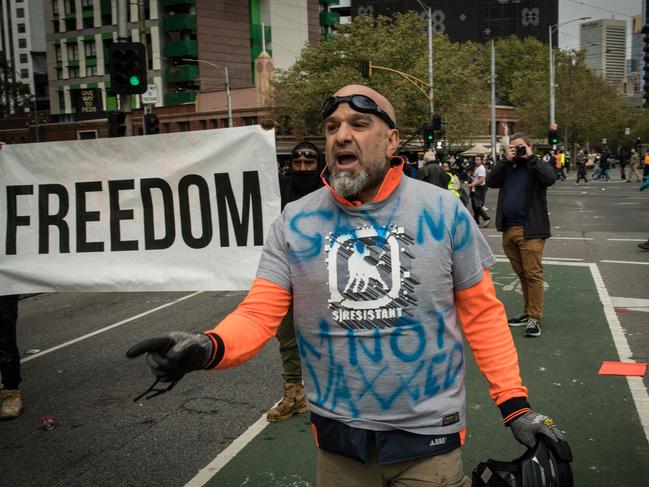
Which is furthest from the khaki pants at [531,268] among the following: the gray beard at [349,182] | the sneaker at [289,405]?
the gray beard at [349,182]

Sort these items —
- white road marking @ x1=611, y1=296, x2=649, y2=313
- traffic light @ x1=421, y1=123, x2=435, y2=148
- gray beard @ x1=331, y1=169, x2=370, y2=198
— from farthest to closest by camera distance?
1. traffic light @ x1=421, y1=123, x2=435, y2=148
2. white road marking @ x1=611, y1=296, x2=649, y2=313
3. gray beard @ x1=331, y1=169, x2=370, y2=198

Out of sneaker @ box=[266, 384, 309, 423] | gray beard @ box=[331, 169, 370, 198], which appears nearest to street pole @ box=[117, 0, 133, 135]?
sneaker @ box=[266, 384, 309, 423]

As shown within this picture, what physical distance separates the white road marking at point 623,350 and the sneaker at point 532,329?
0.74 metres

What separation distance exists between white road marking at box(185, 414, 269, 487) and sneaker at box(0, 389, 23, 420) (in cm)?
194

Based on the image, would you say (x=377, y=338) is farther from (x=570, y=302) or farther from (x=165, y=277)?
(x=570, y=302)

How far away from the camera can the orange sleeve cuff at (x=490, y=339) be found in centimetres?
237

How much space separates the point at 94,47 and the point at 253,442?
72488mm

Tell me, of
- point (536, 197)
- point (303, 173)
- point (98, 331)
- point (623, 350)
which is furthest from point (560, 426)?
point (98, 331)

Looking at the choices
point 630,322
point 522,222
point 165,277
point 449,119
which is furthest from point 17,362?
point 449,119

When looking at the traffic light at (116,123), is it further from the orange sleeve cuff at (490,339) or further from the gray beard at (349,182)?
the orange sleeve cuff at (490,339)

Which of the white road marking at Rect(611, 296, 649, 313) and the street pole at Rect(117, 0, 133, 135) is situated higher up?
the street pole at Rect(117, 0, 133, 135)

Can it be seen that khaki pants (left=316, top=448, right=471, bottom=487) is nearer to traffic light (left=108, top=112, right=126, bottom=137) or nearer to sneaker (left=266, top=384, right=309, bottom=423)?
sneaker (left=266, top=384, right=309, bottom=423)

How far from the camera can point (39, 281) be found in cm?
539

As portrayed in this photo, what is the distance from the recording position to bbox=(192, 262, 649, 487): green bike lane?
4203mm
